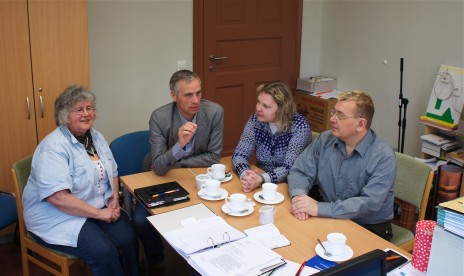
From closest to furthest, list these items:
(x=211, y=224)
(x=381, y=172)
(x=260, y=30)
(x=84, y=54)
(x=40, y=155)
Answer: (x=211, y=224)
(x=381, y=172)
(x=40, y=155)
(x=84, y=54)
(x=260, y=30)

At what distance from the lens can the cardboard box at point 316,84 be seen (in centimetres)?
462

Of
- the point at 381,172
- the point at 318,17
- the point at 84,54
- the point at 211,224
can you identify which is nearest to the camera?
the point at 211,224

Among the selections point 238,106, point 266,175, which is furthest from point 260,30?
point 266,175

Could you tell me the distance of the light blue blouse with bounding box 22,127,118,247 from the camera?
228 centimetres

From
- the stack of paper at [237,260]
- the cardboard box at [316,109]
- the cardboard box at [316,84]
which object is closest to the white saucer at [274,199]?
the stack of paper at [237,260]

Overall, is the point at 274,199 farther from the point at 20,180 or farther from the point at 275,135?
the point at 20,180

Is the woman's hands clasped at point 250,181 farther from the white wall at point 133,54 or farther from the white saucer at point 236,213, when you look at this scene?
the white wall at point 133,54

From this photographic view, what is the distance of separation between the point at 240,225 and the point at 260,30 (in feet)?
9.15

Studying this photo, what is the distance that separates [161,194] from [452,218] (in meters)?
1.30

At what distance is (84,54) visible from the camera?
→ 2.98 metres

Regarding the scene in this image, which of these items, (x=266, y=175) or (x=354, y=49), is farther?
(x=354, y=49)

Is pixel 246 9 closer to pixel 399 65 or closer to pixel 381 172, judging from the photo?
pixel 399 65

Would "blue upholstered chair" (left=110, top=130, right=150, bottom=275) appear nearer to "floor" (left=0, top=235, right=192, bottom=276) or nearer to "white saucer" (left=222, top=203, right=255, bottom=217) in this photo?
"floor" (left=0, top=235, right=192, bottom=276)

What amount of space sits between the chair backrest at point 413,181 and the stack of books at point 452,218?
86 centimetres
